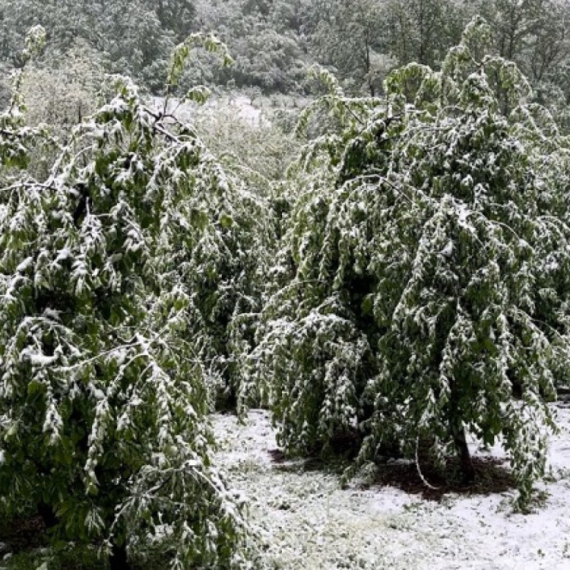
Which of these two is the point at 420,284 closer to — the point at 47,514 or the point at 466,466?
the point at 466,466

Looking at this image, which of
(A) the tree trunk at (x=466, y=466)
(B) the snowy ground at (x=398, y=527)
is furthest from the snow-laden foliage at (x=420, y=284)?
(B) the snowy ground at (x=398, y=527)

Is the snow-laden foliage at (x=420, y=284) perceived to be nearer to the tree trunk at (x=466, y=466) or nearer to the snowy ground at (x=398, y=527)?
the tree trunk at (x=466, y=466)

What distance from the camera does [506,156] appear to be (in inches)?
248

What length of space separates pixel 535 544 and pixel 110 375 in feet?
Answer: 12.5

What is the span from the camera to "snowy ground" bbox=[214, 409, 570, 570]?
5164 mm

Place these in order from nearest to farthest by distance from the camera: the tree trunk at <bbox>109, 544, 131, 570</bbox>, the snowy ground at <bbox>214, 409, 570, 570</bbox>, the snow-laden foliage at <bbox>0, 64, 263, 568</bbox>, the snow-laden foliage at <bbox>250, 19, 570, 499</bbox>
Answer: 1. the snow-laden foliage at <bbox>0, 64, 263, 568</bbox>
2. the tree trunk at <bbox>109, 544, 131, 570</bbox>
3. the snowy ground at <bbox>214, 409, 570, 570</bbox>
4. the snow-laden foliage at <bbox>250, 19, 570, 499</bbox>

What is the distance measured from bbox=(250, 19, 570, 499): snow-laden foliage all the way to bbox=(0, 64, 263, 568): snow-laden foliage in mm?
2686

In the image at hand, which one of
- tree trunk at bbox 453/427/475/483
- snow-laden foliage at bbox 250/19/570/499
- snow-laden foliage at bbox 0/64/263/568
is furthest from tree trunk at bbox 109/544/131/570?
tree trunk at bbox 453/427/475/483

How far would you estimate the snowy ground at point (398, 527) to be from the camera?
5.16 m

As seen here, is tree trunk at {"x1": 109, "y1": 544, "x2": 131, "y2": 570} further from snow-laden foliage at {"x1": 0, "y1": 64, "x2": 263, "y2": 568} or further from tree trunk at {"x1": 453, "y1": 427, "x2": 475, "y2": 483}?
tree trunk at {"x1": 453, "y1": 427, "x2": 475, "y2": 483}

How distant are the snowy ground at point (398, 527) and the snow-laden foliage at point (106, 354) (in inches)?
27.7

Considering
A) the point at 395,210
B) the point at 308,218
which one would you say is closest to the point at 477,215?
the point at 395,210

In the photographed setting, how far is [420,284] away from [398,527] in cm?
222

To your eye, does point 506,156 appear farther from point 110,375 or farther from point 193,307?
point 193,307
